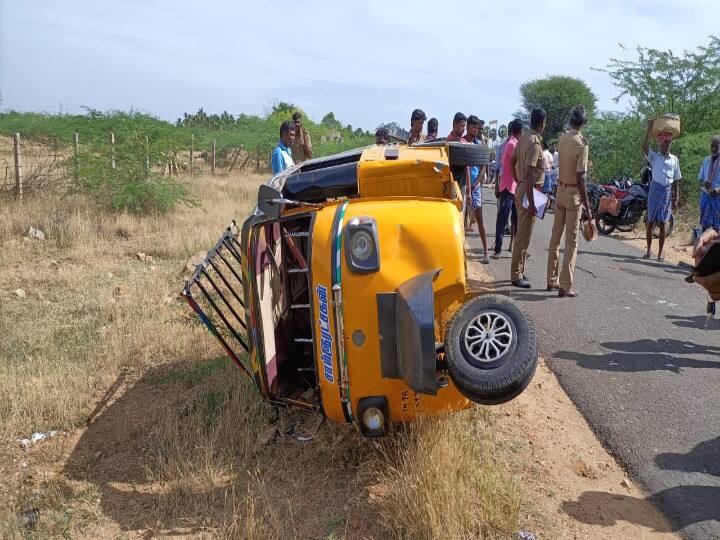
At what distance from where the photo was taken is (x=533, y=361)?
9.14 feet

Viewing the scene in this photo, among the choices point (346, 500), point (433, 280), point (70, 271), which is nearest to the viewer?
point (433, 280)

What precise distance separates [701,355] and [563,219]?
7.74ft

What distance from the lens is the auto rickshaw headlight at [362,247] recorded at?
2992 millimetres

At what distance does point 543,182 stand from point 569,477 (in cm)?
462

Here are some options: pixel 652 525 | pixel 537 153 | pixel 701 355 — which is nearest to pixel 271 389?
pixel 652 525

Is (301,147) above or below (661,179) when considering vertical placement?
above

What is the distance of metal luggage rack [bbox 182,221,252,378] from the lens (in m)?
3.93

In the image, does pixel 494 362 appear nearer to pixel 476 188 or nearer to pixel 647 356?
pixel 647 356

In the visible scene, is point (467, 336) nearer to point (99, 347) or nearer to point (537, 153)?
point (99, 347)

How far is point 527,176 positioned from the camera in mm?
7027

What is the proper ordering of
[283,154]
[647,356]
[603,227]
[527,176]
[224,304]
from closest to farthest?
[647,356], [224,304], [527,176], [283,154], [603,227]

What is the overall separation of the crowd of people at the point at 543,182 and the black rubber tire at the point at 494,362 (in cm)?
252

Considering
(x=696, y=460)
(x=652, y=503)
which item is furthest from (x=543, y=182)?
(x=652, y=503)

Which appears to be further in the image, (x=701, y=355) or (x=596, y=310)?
(x=596, y=310)
